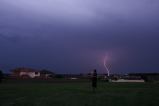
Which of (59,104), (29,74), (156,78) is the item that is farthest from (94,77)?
(29,74)

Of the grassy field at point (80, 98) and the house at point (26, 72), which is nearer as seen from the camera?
the grassy field at point (80, 98)

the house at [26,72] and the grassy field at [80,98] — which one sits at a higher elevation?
the house at [26,72]

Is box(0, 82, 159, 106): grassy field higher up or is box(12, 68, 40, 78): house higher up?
box(12, 68, 40, 78): house

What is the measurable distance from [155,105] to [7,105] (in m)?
6.80

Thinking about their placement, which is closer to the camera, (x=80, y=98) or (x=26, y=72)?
(x=80, y=98)

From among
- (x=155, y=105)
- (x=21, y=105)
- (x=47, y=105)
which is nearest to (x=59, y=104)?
(x=47, y=105)

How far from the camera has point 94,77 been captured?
26703mm

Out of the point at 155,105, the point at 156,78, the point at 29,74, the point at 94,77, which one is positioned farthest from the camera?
the point at 29,74

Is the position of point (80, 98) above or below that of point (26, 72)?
below

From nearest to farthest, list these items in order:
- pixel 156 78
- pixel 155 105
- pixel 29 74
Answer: pixel 155 105, pixel 156 78, pixel 29 74

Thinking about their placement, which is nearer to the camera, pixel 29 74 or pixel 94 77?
pixel 94 77

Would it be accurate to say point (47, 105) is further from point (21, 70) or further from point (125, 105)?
point (21, 70)

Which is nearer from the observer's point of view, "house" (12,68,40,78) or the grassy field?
the grassy field

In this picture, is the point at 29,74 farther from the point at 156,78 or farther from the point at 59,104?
Result: the point at 59,104
